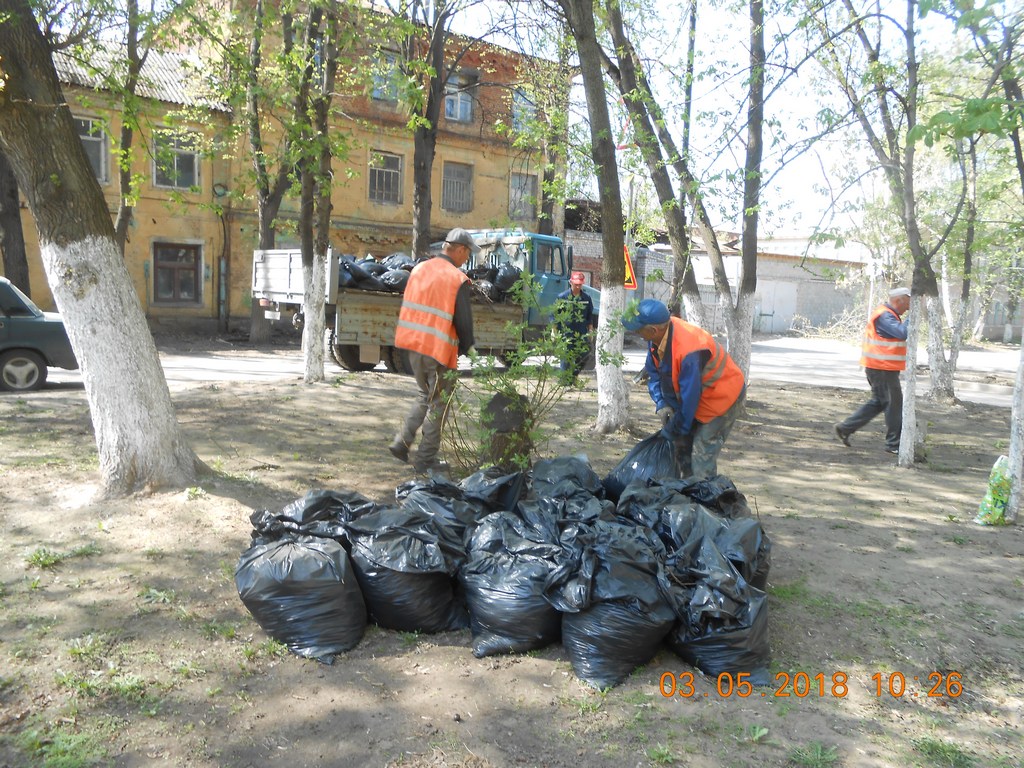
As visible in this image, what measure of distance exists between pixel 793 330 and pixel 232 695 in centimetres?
3441

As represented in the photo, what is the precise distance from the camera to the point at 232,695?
2893mm

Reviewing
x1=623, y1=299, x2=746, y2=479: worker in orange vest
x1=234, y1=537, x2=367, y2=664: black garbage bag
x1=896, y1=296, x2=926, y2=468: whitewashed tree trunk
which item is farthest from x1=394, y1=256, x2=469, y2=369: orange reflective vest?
x1=896, y1=296, x2=926, y2=468: whitewashed tree trunk

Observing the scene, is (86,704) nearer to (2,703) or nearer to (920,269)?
(2,703)

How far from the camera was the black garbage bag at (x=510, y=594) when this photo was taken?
127 inches

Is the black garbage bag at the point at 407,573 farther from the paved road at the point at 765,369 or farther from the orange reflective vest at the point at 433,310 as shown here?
the paved road at the point at 765,369

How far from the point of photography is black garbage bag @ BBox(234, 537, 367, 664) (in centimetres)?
317

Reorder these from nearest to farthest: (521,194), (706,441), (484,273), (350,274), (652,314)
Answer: (652,314)
(706,441)
(350,274)
(484,273)
(521,194)

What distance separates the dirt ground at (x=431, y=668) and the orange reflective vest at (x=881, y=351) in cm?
253

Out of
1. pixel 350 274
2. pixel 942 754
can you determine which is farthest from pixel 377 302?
pixel 942 754

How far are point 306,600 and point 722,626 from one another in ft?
5.37

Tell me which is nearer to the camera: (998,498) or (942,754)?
(942,754)

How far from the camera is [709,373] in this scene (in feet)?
15.3

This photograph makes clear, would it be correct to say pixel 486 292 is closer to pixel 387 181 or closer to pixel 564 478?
pixel 564 478

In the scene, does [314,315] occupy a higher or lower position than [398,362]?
higher
